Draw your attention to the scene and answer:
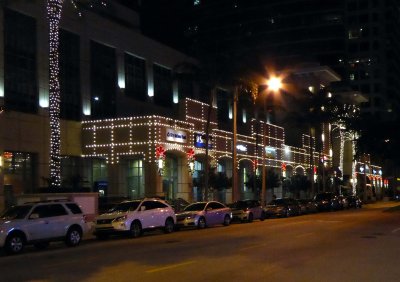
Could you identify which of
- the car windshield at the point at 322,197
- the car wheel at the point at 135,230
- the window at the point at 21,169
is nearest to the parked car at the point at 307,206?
the car windshield at the point at 322,197

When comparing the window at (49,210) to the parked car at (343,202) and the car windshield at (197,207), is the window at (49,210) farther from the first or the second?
the parked car at (343,202)

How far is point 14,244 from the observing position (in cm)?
1956

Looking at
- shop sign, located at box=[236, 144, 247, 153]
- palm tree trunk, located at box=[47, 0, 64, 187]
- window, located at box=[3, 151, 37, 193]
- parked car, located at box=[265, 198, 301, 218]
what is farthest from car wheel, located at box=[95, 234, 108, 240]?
shop sign, located at box=[236, 144, 247, 153]

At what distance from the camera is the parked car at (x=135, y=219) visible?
2509 centimetres

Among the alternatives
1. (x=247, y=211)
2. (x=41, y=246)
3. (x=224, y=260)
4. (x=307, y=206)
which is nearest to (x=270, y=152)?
(x=307, y=206)

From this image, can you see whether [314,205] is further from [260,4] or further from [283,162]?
[260,4]

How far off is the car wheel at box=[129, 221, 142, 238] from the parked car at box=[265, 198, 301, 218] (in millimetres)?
18624

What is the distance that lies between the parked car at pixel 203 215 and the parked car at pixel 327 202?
22.1 meters

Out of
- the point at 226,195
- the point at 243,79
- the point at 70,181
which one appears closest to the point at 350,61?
the point at 226,195

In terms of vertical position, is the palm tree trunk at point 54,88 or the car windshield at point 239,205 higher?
the palm tree trunk at point 54,88

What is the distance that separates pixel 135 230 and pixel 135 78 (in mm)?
26365

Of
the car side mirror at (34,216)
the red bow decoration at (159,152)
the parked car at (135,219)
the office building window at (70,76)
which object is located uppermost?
the office building window at (70,76)

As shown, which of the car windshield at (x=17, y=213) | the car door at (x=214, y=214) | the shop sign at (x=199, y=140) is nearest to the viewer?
the car windshield at (x=17, y=213)

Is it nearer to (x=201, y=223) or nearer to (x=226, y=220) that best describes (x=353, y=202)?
(x=226, y=220)
